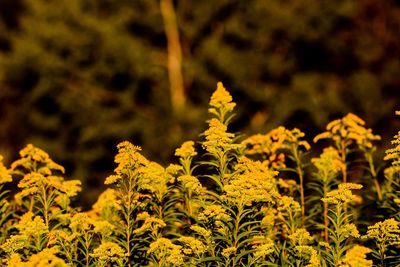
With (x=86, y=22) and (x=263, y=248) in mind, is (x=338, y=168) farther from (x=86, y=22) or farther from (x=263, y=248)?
(x=86, y=22)

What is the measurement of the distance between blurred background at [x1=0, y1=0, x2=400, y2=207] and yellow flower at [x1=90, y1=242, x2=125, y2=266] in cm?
1790

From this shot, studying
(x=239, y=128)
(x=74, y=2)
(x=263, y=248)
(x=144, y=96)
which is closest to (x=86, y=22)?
(x=74, y=2)

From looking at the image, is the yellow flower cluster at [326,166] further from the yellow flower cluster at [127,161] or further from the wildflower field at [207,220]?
the yellow flower cluster at [127,161]

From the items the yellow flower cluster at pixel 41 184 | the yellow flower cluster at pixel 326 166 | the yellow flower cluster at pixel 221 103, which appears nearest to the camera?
the yellow flower cluster at pixel 41 184

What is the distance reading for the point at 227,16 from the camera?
24.3 m

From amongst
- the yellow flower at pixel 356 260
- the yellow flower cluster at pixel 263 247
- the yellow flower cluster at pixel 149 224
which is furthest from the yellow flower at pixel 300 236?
the yellow flower cluster at pixel 149 224

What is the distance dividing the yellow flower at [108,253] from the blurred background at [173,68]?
1790cm

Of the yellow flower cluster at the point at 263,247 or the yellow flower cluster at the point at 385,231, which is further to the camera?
the yellow flower cluster at the point at 385,231

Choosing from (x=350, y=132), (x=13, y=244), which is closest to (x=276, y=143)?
(x=350, y=132)

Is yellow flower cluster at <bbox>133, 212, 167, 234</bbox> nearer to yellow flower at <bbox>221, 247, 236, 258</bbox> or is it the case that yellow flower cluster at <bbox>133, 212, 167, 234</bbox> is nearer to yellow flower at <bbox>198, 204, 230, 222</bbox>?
yellow flower at <bbox>198, 204, 230, 222</bbox>

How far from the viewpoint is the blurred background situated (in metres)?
22.9

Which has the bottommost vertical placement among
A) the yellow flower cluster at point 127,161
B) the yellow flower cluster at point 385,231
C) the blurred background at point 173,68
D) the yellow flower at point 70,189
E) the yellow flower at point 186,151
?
the yellow flower cluster at point 385,231

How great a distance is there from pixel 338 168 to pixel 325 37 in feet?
62.6

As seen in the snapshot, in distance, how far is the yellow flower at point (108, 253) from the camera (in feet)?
14.2
